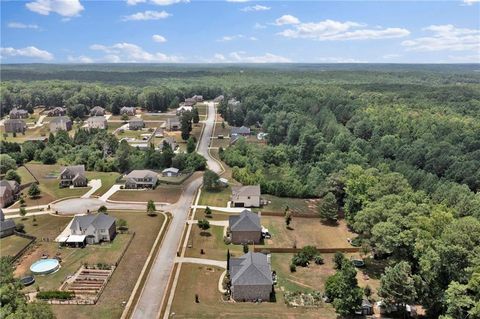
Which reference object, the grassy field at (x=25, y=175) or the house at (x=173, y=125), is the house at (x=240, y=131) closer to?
the house at (x=173, y=125)

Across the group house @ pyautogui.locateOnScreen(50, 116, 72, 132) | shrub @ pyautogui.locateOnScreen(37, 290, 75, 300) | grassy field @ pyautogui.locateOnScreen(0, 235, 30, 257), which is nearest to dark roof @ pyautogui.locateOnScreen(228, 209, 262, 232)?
shrub @ pyautogui.locateOnScreen(37, 290, 75, 300)

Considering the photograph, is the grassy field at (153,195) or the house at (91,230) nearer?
the house at (91,230)

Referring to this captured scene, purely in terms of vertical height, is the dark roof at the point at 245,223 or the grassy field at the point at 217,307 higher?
the dark roof at the point at 245,223

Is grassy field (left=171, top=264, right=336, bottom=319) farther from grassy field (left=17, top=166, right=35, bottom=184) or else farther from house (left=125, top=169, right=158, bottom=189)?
grassy field (left=17, top=166, right=35, bottom=184)

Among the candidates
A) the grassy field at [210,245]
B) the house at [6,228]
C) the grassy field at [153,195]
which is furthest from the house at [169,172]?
the house at [6,228]

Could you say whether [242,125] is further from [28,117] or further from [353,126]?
[28,117]

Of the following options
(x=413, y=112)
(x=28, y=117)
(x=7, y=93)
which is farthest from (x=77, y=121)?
(x=413, y=112)
